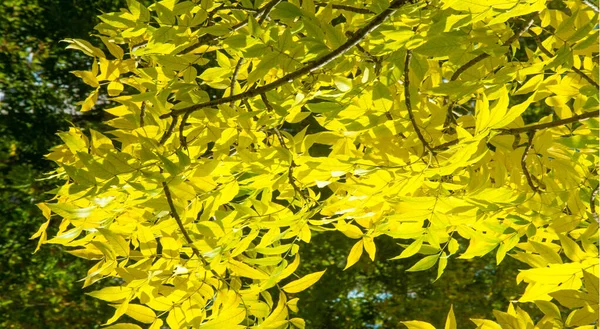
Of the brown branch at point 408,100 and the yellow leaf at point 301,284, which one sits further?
the yellow leaf at point 301,284

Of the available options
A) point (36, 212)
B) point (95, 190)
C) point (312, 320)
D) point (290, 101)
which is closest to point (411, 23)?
point (290, 101)

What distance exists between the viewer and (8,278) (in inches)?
133

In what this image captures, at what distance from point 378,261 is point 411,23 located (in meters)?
3.00

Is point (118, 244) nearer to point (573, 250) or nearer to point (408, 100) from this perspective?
point (408, 100)

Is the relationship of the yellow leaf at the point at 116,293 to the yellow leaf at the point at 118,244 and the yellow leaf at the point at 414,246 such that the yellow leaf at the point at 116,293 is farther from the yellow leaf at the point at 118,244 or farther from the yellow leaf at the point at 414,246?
the yellow leaf at the point at 414,246

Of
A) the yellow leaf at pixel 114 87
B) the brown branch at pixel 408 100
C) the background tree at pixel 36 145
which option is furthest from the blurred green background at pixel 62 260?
the brown branch at pixel 408 100

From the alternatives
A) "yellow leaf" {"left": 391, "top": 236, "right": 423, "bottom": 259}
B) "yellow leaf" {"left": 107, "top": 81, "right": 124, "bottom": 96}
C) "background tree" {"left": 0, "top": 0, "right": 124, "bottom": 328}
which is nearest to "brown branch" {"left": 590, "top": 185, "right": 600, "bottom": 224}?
"yellow leaf" {"left": 391, "top": 236, "right": 423, "bottom": 259}

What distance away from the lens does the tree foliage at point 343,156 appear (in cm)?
66

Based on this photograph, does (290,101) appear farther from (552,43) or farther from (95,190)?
(552,43)

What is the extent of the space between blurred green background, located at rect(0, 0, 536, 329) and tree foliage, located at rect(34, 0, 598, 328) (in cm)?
246

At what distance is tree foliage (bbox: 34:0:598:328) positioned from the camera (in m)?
0.66

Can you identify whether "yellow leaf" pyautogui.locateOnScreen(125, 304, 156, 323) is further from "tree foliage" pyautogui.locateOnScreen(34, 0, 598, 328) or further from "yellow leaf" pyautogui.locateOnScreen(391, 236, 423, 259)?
"yellow leaf" pyautogui.locateOnScreen(391, 236, 423, 259)

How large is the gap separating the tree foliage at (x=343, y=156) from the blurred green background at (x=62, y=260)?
246 centimetres

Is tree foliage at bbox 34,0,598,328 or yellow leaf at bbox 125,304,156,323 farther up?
tree foliage at bbox 34,0,598,328
